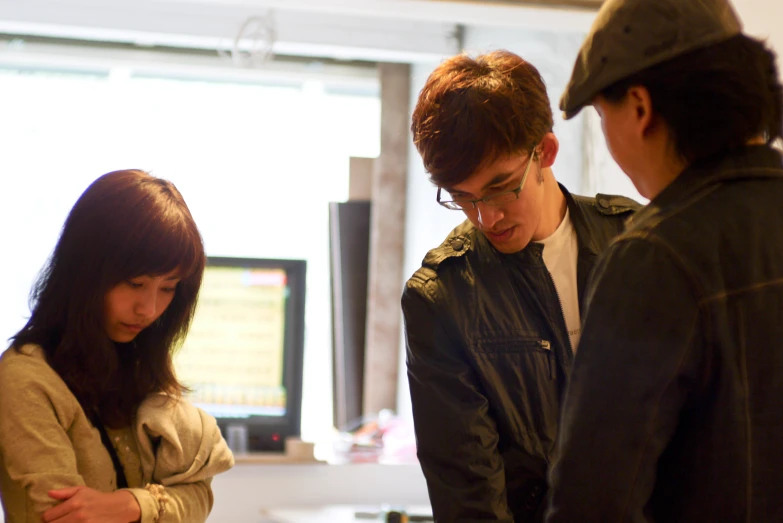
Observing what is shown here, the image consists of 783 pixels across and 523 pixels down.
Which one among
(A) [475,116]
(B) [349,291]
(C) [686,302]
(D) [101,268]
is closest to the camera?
(C) [686,302]

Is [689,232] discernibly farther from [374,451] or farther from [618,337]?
[374,451]

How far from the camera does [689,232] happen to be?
3.03 feet

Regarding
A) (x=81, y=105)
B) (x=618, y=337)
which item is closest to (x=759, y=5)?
(x=618, y=337)

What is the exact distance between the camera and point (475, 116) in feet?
4.69

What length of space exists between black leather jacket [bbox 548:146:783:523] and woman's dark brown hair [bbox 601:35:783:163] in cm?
3

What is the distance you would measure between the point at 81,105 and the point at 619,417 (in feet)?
12.7

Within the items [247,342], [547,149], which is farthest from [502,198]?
[247,342]

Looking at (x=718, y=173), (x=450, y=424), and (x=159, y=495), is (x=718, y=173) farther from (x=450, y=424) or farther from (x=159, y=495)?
(x=159, y=495)

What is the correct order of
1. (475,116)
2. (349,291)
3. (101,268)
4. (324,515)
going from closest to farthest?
1. (475,116)
2. (101,268)
3. (324,515)
4. (349,291)

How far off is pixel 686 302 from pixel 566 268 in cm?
66

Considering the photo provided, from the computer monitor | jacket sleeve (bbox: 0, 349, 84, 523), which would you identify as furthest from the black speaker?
jacket sleeve (bbox: 0, 349, 84, 523)

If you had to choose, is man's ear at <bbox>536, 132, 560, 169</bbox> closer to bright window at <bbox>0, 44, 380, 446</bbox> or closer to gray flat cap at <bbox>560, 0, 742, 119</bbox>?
gray flat cap at <bbox>560, 0, 742, 119</bbox>

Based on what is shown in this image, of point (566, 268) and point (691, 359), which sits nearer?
point (691, 359)

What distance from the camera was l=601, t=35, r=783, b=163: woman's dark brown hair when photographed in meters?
0.94
